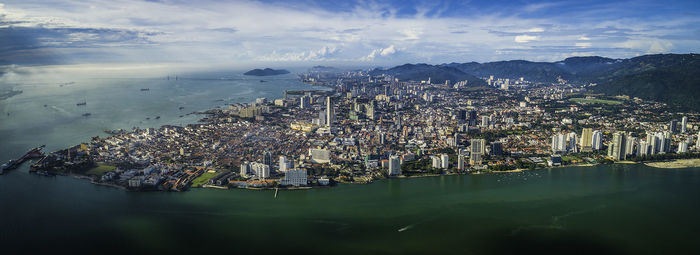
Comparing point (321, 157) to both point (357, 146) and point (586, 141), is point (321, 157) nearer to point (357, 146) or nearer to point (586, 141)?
point (357, 146)

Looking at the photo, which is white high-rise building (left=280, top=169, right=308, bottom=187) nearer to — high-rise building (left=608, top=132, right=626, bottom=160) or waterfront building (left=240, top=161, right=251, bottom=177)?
waterfront building (left=240, top=161, right=251, bottom=177)

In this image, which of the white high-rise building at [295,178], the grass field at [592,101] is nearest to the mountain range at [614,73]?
the grass field at [592,101]

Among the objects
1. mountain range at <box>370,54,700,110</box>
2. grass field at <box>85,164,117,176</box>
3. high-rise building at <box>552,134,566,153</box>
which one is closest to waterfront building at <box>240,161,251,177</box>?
grass field at <box>85,164,117,176</box>

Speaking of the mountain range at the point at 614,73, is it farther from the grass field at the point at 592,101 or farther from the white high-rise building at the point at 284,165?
the white high-rise building at the point at 284,165

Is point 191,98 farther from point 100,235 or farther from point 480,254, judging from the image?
point 480,254

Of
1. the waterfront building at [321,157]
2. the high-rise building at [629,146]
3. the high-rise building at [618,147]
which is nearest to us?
the waterfront building at [321,157]

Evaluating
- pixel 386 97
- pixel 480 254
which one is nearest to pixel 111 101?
pixel 386 97
